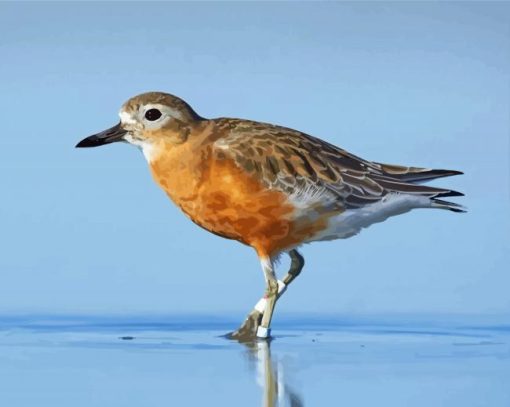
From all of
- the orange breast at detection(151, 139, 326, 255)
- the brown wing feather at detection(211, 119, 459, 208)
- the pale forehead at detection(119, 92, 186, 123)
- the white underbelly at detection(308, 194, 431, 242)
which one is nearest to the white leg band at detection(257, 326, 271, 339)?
the orange breast at detection(151, 139, 326, 255)

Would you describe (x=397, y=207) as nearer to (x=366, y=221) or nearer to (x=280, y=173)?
(x=366, y=221)

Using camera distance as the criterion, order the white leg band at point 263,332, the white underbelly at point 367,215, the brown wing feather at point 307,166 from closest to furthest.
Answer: the brown wing feather at point 307,166 < the white leg band at point 263,332 < the white underbelly at point 367,215

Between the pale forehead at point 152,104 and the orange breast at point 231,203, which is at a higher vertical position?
the pale forehead at point 152,104

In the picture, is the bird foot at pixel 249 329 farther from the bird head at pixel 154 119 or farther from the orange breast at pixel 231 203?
the bird head at pixel 154 119

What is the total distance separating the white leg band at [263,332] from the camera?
13820mm

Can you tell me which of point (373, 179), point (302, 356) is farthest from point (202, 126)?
point (302, 356)

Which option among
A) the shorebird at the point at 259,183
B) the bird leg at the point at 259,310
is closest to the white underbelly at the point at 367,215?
the shorebird at the point at 259,183

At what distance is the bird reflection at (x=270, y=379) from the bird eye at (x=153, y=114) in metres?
2.11

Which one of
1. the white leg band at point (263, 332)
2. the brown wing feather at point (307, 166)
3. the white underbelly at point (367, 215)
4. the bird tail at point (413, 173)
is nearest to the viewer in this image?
the brown wing feather at point (307, 166)

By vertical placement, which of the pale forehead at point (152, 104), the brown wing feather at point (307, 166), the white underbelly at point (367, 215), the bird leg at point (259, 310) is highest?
the pale forehead at point (152, 104)

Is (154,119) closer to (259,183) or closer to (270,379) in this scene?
(259,183)

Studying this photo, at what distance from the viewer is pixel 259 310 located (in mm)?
14234

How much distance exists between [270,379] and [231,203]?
8.10 feet

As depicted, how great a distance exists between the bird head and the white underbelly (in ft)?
4.88
